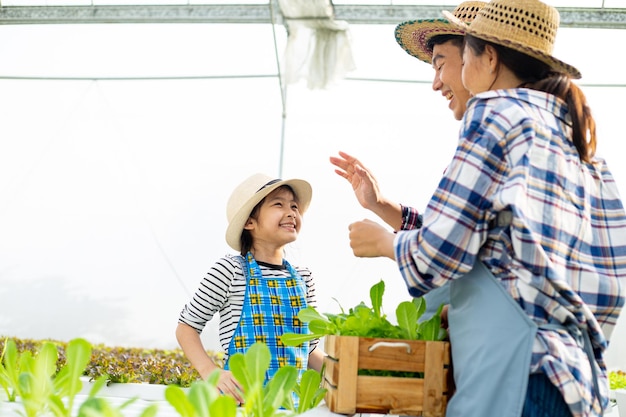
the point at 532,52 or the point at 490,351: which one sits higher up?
the point at 532,52

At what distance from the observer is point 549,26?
1.41 meters

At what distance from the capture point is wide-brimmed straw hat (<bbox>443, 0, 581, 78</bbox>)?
136cm

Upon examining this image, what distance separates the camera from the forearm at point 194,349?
2109mm

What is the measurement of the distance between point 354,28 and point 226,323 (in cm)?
443

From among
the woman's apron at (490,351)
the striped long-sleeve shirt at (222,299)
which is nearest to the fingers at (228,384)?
the striped long-sleeve shirt at (222,299)

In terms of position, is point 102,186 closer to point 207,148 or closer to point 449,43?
point 207,148

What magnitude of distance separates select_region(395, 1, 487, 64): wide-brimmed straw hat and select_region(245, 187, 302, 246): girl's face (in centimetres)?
66

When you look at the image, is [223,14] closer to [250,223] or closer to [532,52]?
[250,223]

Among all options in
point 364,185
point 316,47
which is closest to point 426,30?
point 364,185

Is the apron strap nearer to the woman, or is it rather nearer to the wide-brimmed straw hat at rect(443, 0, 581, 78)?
the woman

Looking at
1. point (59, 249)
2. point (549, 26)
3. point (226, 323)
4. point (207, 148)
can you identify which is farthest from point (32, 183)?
point (549, 26)

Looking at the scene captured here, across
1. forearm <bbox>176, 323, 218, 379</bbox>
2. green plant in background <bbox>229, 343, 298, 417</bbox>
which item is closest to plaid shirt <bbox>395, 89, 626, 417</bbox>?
green plant in background <bbox>229, 343, 298, 417</bbox>

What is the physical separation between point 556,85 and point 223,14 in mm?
5289

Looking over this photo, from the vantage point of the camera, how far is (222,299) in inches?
88.7
